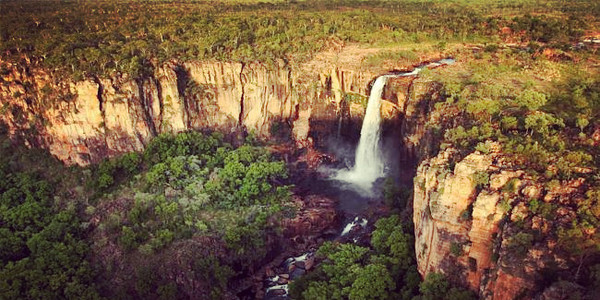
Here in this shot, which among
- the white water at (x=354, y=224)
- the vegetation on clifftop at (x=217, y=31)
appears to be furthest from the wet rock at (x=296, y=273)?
the vegetation on clifftop at (x=217, y=31)

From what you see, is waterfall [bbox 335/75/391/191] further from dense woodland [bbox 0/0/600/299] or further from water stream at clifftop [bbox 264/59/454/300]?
dense woodland [bbox 0/0/600/299]

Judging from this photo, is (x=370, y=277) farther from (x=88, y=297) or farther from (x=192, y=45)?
(x=192, y=45)

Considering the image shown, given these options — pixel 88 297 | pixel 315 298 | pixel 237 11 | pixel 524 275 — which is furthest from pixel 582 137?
pixel 237 11

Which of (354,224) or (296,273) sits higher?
(354,224)

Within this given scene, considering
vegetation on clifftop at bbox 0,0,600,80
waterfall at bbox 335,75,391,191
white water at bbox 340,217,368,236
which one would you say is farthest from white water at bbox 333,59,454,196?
vegetation on clifftop at bbox 0,0,600,80

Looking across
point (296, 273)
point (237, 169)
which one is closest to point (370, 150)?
point (237, 169)

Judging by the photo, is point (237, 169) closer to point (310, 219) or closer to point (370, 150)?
point (310, 219)
